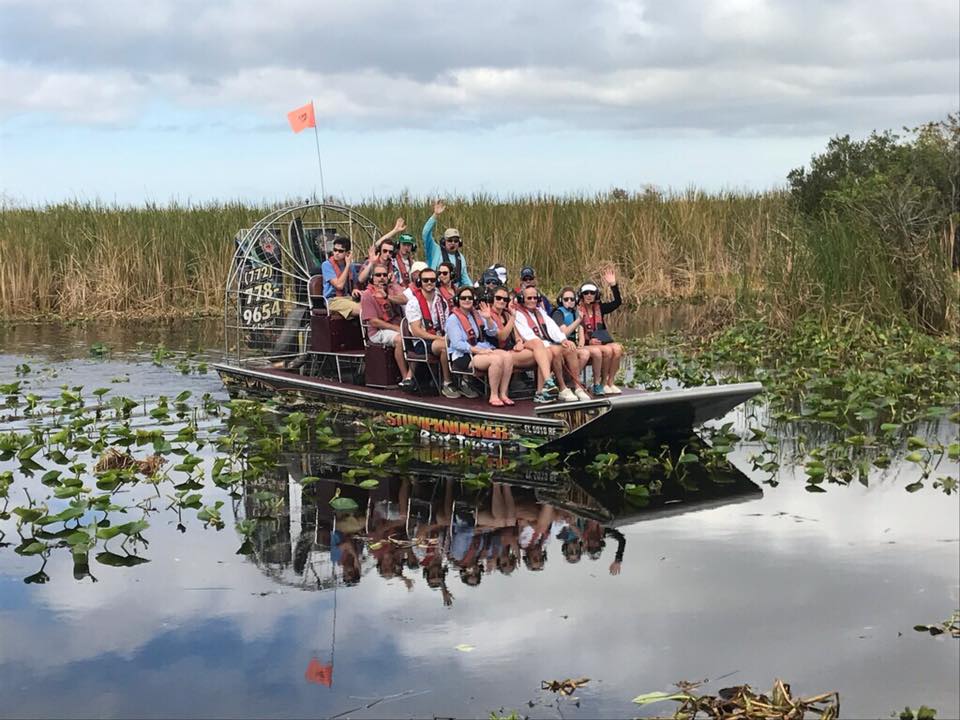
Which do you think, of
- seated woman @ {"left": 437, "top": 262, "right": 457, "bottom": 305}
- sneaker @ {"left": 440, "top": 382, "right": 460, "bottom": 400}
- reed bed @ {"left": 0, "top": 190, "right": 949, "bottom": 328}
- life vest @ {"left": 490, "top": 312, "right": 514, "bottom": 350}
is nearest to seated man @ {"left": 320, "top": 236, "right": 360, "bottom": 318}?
seated woman @ {"left": 437, "top": 262, "right": 457, "bottom": 305}

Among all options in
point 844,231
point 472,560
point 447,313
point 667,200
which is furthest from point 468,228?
point 472,560

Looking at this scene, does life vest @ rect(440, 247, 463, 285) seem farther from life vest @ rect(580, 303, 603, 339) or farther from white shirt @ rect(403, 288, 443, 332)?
life vest @ rect(580, 303, 603, 339)

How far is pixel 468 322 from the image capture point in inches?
464

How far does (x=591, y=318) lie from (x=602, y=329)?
158mm

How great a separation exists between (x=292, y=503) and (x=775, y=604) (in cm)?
416

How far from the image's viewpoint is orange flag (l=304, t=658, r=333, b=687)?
644cm

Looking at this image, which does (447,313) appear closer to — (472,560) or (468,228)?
(472,560)

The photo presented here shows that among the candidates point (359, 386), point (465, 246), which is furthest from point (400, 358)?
point (465, 246)

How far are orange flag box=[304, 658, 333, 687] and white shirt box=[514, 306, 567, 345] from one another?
5.37 meters

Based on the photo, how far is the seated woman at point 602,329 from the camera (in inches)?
466

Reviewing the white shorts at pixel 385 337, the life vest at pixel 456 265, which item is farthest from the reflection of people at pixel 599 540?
the life vest at pixel 456 265

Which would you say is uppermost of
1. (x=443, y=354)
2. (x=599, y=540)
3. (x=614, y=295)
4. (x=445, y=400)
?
(x=614, y=295)

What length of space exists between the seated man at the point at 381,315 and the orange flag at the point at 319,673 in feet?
20.5

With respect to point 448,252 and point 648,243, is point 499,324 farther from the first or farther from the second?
point 648,243
